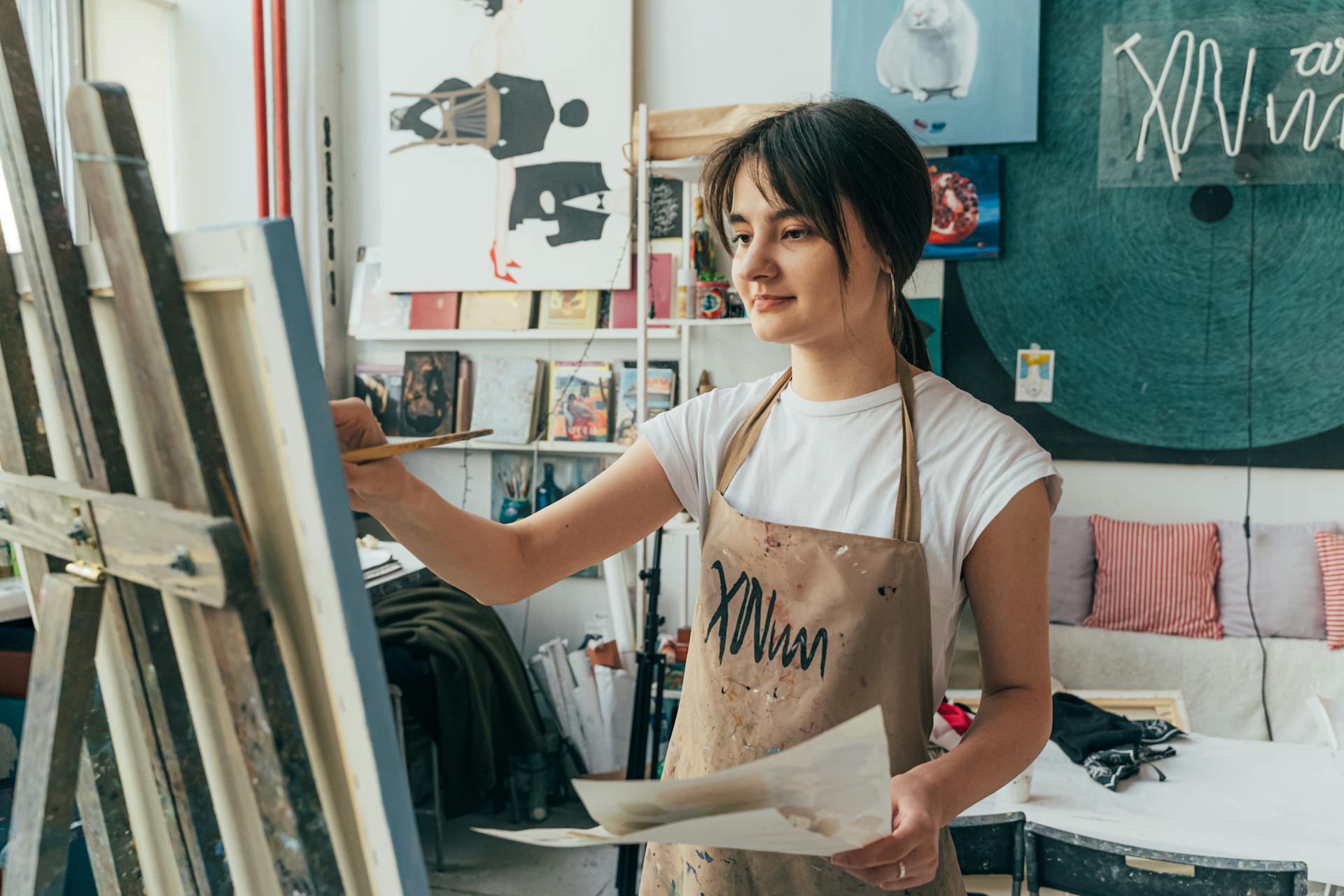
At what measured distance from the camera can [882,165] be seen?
1005 millimetres

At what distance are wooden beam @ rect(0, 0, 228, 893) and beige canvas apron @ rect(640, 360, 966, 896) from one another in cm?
51

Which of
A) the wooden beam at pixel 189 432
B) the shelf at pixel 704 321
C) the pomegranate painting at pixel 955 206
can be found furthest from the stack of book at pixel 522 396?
the wooden beam at pixel 189 432

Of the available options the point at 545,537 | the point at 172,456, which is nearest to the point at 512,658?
the point at 545,537

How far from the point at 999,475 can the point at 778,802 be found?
447 mm

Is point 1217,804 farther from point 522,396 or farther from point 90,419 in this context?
point 522,396

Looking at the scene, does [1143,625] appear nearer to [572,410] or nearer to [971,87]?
[971,87]

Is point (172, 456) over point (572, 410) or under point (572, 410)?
over

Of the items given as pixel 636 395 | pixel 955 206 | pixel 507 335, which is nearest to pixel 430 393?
pixel 507 335

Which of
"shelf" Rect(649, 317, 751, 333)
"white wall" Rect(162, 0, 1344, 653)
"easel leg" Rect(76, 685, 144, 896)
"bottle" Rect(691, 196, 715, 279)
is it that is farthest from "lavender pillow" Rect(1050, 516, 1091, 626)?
"easel leg" Rect(76, 685, 144, 896)

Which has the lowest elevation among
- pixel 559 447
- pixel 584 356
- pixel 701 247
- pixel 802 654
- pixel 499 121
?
pixel 559 447

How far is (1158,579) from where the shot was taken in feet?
10.3

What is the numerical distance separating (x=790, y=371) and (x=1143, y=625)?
2.47 meters

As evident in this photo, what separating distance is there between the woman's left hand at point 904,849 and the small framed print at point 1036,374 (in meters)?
2.70

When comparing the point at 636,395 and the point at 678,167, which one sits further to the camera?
the point at 636,395
